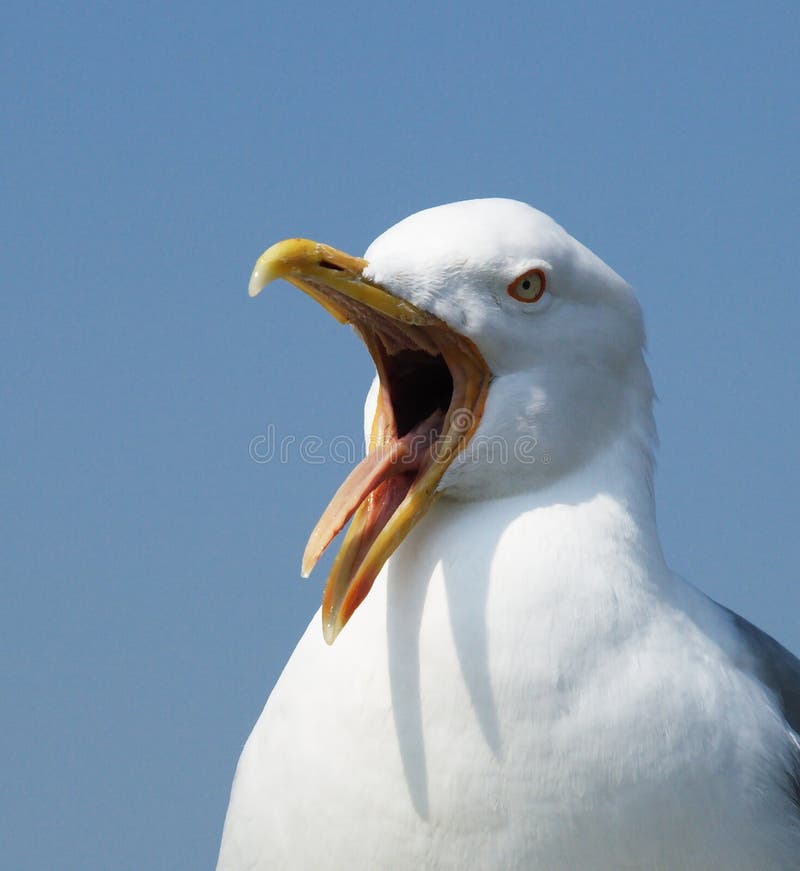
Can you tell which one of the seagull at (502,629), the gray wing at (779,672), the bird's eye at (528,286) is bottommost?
the gray wing at (779,672)

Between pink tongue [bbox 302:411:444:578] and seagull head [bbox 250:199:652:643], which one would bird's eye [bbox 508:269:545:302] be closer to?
seagull head [bbox 250:199:652:643]

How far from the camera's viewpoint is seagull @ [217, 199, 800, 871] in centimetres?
389

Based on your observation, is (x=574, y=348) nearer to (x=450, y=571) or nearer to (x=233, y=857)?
(x=450, y=571)

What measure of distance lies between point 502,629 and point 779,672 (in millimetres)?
1062

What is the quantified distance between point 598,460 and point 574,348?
324 millimetres

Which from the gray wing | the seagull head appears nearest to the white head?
the seagull head

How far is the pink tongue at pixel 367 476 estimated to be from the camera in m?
4.12

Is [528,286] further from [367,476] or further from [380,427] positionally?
[367,476]

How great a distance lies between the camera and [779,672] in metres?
4.54

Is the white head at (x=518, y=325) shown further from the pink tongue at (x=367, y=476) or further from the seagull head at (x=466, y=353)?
the pink tongue at (x=367, y=476)

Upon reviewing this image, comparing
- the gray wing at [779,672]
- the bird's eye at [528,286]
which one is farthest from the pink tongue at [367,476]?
the gray wing at [779,672]

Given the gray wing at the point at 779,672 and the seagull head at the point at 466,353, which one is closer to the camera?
the seagull head at the point at 466,353

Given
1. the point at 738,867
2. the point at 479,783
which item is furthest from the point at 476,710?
the point at 738,867

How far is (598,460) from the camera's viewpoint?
4.27 m
